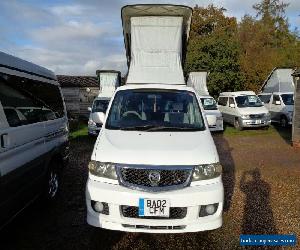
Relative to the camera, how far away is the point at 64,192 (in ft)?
22.8

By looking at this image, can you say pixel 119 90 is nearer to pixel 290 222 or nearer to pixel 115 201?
pixel 115 201

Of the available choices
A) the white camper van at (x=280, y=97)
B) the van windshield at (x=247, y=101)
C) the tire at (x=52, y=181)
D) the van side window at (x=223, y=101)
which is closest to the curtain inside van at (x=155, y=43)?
the tire at (x=52, y=181)

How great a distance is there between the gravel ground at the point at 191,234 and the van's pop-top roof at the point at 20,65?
2101 millimetres

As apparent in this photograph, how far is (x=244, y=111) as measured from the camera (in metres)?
17.3

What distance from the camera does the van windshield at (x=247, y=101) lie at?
1802cm

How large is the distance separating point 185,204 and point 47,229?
6.88 ft

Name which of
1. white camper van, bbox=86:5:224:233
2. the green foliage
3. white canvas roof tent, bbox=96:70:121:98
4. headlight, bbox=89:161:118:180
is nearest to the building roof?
the green foliage

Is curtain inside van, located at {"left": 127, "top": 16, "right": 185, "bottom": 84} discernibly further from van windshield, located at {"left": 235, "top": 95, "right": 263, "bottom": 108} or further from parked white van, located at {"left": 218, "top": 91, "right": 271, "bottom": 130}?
van windshield, located at {"left": 235, "top": 95, "right": 263, "bottom": 108}

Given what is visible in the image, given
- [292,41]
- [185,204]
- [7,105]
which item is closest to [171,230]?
[185,204]

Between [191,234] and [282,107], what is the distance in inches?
583

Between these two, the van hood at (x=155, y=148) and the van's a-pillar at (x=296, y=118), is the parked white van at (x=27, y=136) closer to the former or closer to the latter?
the van hood at (x=155, y=148)

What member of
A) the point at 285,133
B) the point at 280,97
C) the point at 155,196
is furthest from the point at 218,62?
the point at 155,196

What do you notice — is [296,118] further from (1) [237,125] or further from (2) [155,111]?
(2) [155,111]

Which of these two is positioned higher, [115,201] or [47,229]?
[115,201]
